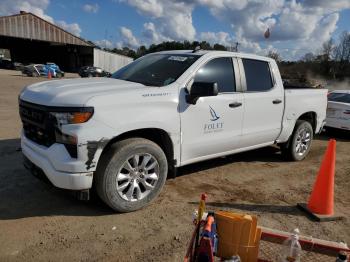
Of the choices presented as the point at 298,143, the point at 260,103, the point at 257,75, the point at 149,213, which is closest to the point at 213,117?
the point at 260,103

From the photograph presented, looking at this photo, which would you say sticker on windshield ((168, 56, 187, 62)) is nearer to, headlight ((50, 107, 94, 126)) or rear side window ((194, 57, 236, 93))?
rear side window ((194, 57, 236, 93))

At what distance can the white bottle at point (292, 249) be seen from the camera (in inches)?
109

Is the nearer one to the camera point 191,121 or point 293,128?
point 191,121

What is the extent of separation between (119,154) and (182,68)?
154 centimetres

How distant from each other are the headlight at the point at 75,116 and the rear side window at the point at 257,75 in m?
2.73

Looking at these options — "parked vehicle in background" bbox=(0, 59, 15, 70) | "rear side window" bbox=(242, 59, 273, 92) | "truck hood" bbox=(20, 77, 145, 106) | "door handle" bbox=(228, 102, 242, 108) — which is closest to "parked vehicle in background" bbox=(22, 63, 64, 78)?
"parked vehicle in background" bbox=(0, 59, 15, 70)

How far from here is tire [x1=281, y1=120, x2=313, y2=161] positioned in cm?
668

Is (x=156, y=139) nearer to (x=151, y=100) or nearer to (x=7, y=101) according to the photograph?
(x=151, y=100)

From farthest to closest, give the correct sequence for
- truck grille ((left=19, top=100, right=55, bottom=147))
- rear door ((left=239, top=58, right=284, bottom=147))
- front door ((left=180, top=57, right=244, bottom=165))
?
rear door ((left=239, top=58, right=284, bottom=147))
front door ((left=180, top=57, right=244, bottom=165))
truck grille ((left=19, top=100, right=55, bottom=147))

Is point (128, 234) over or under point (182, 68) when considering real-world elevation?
under

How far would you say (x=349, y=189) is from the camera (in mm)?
5562

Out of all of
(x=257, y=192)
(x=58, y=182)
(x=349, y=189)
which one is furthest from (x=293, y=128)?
(x=58, y=182)

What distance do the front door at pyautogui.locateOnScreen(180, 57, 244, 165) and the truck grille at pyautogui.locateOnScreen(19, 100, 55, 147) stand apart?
1.56 m

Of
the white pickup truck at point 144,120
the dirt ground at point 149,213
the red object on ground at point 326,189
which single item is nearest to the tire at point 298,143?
the dirt ground at point 149,213
